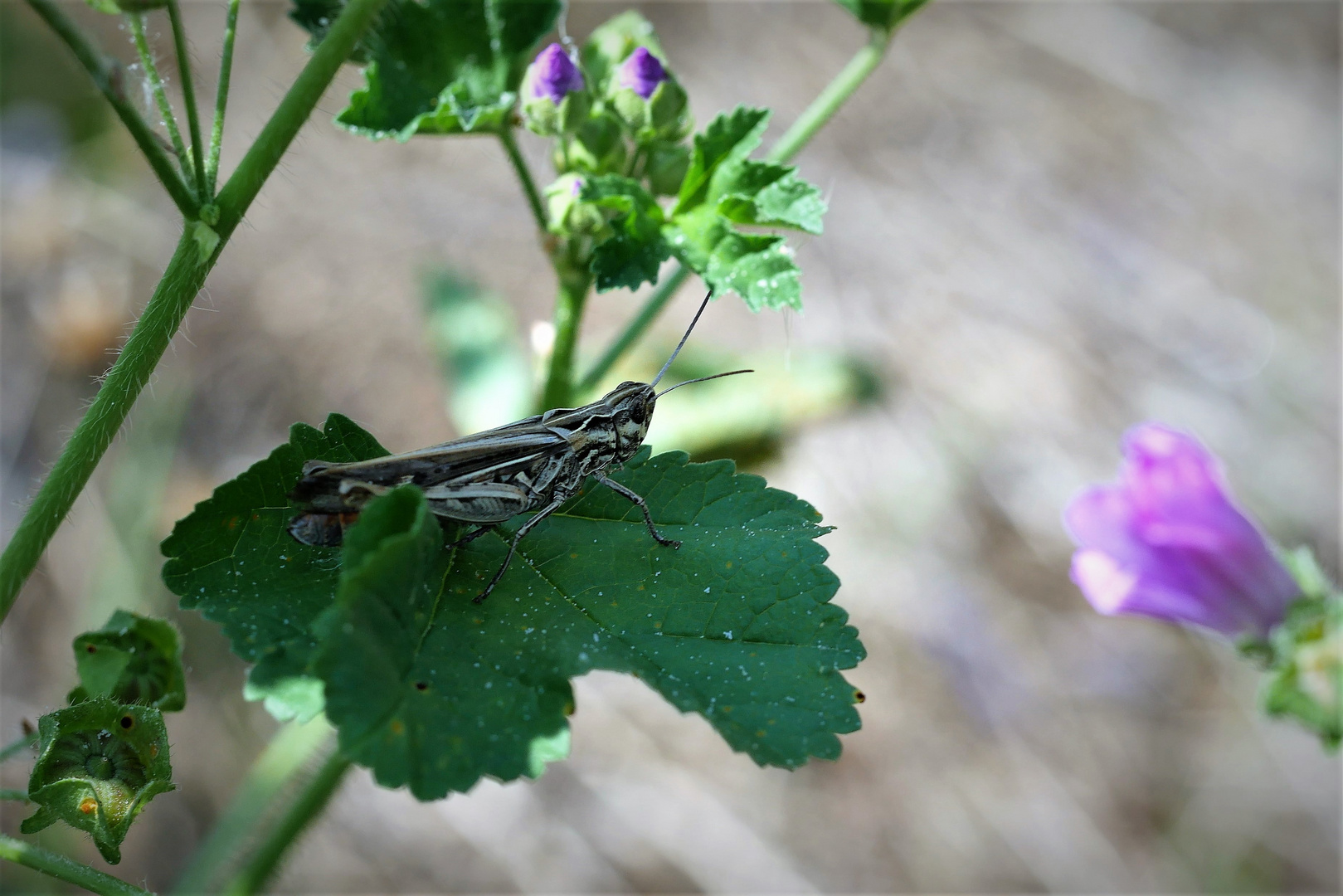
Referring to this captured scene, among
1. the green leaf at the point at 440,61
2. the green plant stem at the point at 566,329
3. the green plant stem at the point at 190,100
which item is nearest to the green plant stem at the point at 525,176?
the green leaf at the point at 440,61

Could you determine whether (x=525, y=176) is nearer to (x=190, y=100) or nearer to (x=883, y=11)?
(x=190, y=100)

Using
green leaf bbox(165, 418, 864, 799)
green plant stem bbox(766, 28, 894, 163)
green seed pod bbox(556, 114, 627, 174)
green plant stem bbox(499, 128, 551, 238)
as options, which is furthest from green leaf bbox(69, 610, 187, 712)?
green plant stem bbox(766, 28, 894, 163)

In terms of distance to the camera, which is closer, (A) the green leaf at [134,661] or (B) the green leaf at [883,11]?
(A) the green leaf at [134,661]

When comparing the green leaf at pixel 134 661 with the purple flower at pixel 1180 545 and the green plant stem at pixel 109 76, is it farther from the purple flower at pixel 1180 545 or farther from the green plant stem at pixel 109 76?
the purple flower at pixel 1180 545

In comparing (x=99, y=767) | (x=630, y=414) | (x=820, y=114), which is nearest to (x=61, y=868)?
(x=99, y=767)

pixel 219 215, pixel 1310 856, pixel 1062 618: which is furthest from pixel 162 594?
pixel 1310 856

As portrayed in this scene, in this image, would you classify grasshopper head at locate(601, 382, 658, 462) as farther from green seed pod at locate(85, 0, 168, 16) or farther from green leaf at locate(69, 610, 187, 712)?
green seed pod at locate(85, 0, 168, 16)
